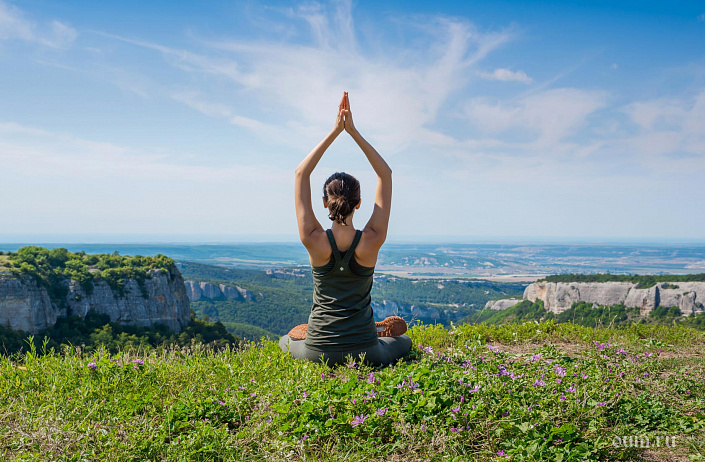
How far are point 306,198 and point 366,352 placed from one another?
203cm

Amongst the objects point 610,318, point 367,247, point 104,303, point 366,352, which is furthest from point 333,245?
point 104,303

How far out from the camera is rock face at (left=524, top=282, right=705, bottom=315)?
68312mm

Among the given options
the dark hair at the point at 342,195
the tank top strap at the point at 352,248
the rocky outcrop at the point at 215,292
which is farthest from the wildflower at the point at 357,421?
the rocky outcrop at the point at 215,292

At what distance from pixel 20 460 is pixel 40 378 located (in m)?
2.09

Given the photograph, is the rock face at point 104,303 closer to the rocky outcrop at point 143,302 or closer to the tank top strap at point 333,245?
the rocky outcrop at point 143,302

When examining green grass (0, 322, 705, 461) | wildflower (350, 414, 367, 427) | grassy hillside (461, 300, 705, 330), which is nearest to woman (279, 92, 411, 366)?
green grass (0, 322, 705, 461)

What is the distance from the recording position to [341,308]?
17.1 feet

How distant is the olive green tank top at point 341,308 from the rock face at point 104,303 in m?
83.9

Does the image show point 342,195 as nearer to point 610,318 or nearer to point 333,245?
point 333,245

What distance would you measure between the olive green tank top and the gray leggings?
0.24 ft

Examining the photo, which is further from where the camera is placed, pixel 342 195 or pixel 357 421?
pixel 342 195

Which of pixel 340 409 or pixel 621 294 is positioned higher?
pixel 340 409

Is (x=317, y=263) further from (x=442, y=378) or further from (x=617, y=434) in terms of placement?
(x=617, y=434)

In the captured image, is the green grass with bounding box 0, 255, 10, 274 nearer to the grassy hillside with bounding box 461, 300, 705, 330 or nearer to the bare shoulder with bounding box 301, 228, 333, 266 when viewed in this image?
the grassy hillside with bounding box 461, 300, 705, 330
